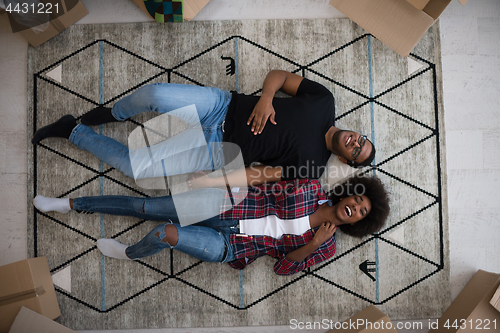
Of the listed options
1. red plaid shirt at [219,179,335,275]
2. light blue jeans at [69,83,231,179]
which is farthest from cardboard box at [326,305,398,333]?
light blue jeans at [69,83,231,179]

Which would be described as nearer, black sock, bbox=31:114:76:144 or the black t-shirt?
the black t-shirt

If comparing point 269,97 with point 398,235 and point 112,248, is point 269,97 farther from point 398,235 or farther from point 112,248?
point 112,248

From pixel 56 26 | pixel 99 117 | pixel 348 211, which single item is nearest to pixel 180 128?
pixel 99 117

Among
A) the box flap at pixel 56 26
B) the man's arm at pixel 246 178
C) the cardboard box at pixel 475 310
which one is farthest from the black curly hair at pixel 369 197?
the box flap at pixel 56 26

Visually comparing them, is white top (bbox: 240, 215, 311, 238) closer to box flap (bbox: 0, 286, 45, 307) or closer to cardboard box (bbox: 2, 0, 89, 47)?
box flap (bbox: 0, 286, 45, 307)

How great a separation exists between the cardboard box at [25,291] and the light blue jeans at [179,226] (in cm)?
44

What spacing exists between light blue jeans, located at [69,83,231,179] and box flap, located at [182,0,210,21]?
0.55m

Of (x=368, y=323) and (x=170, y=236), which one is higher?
(x=170, y=236)

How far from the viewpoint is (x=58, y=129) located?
73.4 inches

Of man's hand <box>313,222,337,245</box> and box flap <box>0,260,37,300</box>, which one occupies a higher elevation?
man's hand <box>313,222,337,245</box>

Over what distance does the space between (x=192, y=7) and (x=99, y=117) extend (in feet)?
2.94

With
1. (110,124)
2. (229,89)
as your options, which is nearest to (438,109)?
(229,89)

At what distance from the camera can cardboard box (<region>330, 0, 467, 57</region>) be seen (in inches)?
68.2

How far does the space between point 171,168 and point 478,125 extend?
1.98 meters
